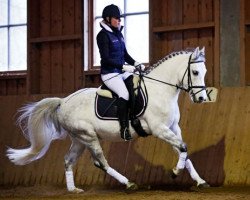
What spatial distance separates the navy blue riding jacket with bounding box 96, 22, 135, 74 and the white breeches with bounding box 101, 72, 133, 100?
7 cm

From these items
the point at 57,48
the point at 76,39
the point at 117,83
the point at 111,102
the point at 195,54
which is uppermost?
the point at 76,39

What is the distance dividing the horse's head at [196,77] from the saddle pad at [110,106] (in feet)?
1.80

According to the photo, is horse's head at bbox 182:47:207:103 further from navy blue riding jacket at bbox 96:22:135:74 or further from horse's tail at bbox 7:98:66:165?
horse's tail at bbox 7:98:66:165

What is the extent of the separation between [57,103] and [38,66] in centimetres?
360

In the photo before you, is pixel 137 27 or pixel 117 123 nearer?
pixel 117 123

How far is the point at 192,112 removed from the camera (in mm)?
8617

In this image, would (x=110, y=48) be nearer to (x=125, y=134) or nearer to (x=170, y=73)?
(x=170, y=73)

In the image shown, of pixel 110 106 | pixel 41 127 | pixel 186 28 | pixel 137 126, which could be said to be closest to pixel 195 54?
pixel 137 126

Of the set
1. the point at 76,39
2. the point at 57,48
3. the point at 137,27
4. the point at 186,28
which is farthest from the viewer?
the point at 57,48

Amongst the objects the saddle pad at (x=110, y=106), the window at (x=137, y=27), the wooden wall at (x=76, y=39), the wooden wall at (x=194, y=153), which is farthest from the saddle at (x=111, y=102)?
the window at (x=137, y=27)

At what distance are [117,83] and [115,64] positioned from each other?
0.23 meters

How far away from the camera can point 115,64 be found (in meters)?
7.36

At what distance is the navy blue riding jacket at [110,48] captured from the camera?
734cm

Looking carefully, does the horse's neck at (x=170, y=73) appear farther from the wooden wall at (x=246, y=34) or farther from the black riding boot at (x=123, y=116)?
the wooden wall at (x=246, y=34)
